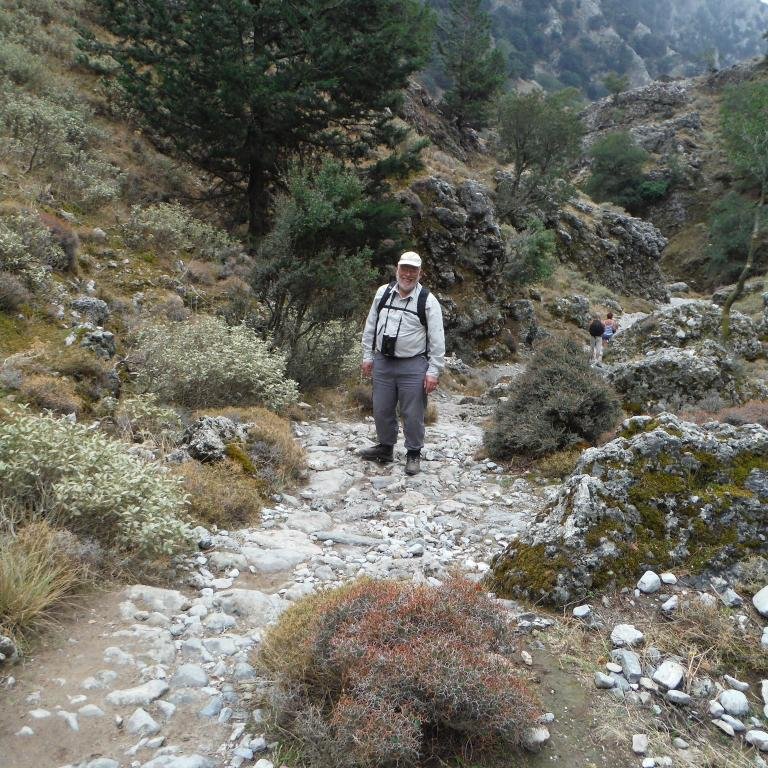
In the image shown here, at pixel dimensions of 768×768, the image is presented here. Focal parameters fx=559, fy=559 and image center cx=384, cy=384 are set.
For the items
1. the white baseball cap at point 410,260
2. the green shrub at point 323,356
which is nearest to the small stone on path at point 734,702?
the white baseball cap at point 410,260

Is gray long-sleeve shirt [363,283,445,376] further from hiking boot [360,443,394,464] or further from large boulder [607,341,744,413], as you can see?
large boulder [607,341,744,413]

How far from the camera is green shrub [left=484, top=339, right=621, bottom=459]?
23.0ft

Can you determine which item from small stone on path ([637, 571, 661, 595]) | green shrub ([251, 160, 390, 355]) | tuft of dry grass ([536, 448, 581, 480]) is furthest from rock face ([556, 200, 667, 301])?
small stone on path ([637, 571, 661, 595])

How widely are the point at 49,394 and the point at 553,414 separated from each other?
577cm

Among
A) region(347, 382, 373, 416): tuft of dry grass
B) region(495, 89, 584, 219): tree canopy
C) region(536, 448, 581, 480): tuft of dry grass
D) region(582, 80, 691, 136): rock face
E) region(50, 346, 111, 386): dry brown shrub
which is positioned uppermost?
region(582, 80, 691, 136): rock face

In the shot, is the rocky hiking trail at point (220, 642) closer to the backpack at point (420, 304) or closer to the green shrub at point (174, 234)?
the backpack at point (420, 304)

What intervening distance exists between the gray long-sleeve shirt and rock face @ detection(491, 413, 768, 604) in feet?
8.71

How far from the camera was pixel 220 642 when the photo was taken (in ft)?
9.77

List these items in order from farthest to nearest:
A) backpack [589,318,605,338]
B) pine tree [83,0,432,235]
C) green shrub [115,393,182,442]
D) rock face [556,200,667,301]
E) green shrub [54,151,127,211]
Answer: rock face [556,200,667,301], backpack [589,318,605,338], pine tree [83,0,432,235], green shrub [54,151,127,211], green shrub [115,393,182,442]

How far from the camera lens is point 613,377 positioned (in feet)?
31.3

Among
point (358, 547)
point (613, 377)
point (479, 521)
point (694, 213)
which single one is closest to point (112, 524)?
point (358, 547)

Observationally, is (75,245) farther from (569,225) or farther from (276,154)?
(569,225)

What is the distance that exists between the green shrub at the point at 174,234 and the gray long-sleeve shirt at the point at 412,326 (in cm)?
765

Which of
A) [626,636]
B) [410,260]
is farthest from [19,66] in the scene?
[626,636]
